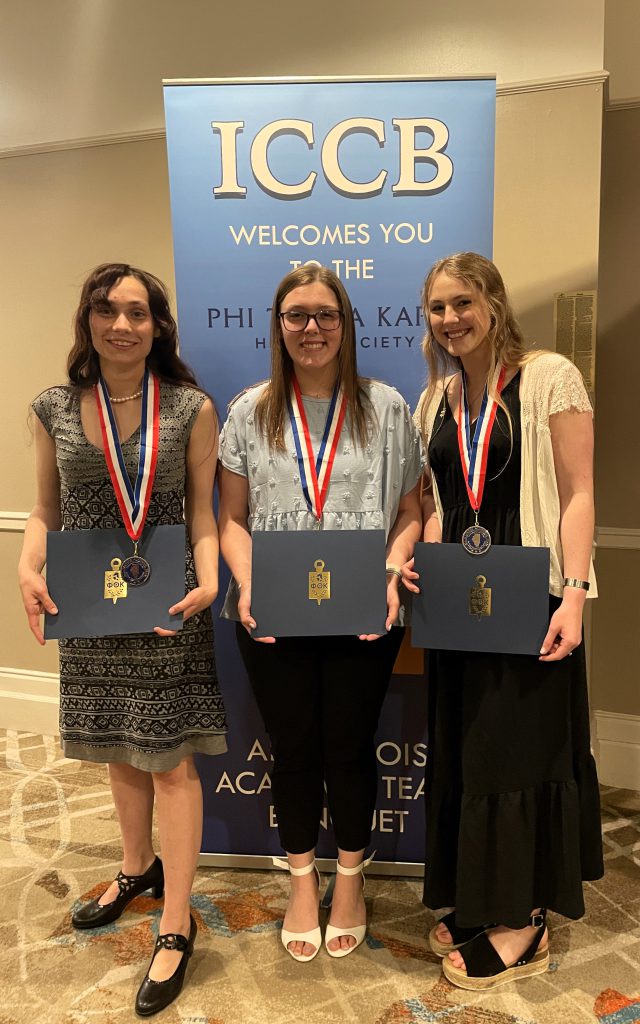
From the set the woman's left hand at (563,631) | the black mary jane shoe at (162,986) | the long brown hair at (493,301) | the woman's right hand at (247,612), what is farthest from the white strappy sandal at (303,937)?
the long brown hair at (493,301)

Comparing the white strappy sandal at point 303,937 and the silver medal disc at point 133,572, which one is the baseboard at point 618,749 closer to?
the white strappy sandal at point 303,937

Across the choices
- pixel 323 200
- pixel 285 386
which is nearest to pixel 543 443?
pixel 285 386

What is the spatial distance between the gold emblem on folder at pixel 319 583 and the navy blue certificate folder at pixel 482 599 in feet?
0.69

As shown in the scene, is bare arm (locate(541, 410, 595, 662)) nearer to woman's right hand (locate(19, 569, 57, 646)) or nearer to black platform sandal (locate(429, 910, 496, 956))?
black platform sandal (locate(429, 910, 496, 956))

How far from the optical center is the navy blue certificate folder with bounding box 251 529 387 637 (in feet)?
5.23

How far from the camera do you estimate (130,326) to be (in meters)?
1.58

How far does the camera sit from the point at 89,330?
1617 mm

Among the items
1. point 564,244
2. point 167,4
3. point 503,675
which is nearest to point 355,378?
point 503,675

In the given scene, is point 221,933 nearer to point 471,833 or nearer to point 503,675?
point 471,833

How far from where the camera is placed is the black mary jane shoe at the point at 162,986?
1.70 meters

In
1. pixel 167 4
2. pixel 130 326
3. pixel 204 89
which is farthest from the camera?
pixel 167 4

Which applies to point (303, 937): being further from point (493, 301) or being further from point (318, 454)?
point (493, 301)

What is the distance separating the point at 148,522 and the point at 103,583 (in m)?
0.18

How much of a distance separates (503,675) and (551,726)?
164 millimetres
